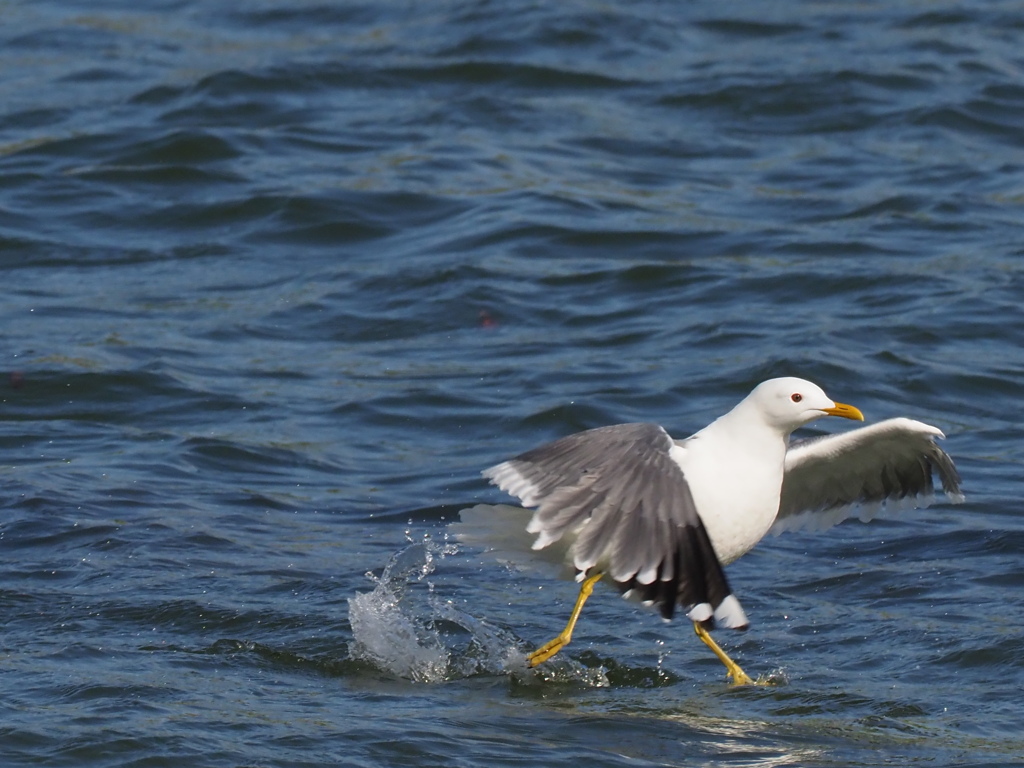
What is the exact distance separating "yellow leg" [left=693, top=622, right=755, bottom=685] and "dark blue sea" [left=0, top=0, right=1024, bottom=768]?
0.10m

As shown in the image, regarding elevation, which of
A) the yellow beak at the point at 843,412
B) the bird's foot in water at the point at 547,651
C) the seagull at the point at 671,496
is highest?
the yellow beak at the point at 843,412

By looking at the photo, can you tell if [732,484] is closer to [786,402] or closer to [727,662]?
[786,402]

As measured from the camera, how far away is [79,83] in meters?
17.2

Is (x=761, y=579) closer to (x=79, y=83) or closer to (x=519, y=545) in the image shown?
(x=519, y=545)

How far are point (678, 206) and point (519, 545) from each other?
7.93m

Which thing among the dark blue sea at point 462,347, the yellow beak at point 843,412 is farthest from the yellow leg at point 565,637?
the yellow beak at point 843,412

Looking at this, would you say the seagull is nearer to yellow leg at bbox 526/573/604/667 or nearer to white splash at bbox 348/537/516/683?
yellow leg at bbox 526/573/604/667

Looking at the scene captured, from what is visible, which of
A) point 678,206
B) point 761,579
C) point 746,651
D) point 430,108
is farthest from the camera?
point 430,108

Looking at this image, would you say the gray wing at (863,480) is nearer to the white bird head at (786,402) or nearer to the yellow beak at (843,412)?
the yellow beak at (843,412)

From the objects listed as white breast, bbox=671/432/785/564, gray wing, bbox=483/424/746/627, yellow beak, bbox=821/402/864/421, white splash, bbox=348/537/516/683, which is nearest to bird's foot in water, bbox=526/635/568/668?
white splash, bbox=348/537/516/683

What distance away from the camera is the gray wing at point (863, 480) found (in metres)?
7.31

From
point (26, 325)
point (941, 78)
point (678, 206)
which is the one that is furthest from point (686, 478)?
point (941, 78)

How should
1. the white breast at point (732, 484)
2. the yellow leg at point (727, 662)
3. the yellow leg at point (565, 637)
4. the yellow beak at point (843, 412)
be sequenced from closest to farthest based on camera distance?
1. the white breast at point (732, 484)
2. the yellow leg at point (565, 637)
3. the yellow leg at point (727, 662)
4. the yellow beak at point (843, 412)

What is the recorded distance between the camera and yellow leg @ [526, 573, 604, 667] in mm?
6387
